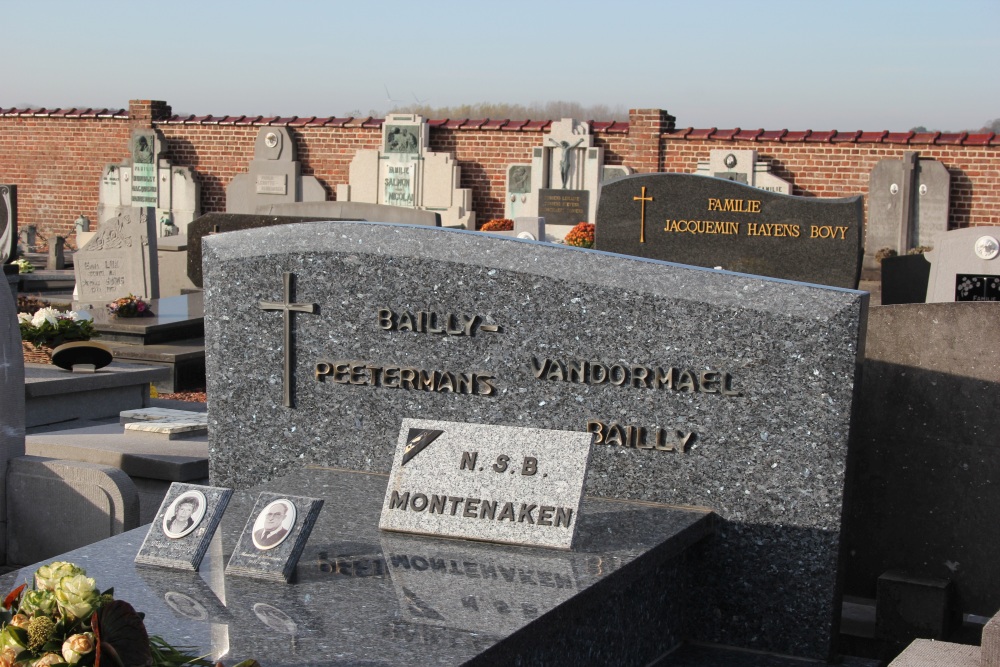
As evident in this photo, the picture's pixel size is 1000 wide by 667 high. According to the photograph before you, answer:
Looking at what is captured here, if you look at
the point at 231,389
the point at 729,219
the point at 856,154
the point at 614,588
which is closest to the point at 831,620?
the point at 614,588

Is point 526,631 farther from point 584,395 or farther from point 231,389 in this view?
point 231,389

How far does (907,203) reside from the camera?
15469 mm

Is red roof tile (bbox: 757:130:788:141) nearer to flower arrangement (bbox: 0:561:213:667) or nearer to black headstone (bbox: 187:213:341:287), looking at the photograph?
black headstone (bbox: 187:213:341:287)

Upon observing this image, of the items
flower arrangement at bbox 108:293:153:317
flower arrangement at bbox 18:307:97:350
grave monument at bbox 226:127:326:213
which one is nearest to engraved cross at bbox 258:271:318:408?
flower arrangement at bbox 18:307:97:350

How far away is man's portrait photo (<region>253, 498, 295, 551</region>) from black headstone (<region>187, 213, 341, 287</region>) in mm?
8221

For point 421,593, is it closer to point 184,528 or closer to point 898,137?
point 184,528

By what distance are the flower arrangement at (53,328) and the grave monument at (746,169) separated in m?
11.3

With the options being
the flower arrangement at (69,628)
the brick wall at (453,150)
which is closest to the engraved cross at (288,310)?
the flower arrangement at (69,628)

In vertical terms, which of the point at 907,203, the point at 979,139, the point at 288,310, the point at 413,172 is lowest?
the point at 288,310

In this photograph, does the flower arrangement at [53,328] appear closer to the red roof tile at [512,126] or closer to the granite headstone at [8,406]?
the granite headstone at [8,406]

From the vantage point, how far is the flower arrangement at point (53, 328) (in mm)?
7102

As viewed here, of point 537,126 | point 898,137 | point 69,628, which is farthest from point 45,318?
point 898,137

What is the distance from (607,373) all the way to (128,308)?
653 cm

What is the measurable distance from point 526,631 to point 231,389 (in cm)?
193
